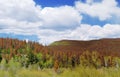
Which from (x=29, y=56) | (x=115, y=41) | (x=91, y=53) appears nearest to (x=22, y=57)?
(x=29, y=56)

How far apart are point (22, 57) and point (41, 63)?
618 centimetres

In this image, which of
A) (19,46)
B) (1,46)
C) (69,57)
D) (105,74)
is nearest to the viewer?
(105,74)

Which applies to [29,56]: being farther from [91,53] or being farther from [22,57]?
[91,53]

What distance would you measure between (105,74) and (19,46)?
357 feet

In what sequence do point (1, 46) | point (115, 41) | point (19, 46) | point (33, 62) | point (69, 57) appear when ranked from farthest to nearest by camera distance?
point (115, 41) → point (19, 46) → point (1, 46) → point (69, 57) → point (33, 62)

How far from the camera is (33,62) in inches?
3812

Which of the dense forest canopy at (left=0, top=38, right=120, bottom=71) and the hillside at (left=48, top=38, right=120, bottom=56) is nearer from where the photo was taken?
the dense forest canopy at (left=0, top=38, right=120, bottom=71)

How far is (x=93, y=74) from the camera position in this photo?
38.3ft

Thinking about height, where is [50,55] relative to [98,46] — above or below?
below

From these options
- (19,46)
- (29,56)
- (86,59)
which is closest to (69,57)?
(86,59)

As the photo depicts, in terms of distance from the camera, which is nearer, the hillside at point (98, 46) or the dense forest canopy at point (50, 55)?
the dense forest canopy at point (50, 55)

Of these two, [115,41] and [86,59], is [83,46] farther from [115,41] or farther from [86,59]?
[86,59]

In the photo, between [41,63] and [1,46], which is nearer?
[41,63]

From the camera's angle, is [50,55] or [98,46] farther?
[98,46]
